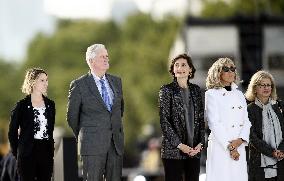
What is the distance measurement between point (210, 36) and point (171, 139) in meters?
17.8

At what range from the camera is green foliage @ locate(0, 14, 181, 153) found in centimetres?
5306

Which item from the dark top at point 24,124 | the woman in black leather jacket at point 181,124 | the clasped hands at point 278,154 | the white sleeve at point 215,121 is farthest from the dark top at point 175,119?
the dark top at point 24,124

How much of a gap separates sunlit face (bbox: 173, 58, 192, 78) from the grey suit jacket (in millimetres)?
670

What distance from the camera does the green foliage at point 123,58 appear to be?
53.1 metres

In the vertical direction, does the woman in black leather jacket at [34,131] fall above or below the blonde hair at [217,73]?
below

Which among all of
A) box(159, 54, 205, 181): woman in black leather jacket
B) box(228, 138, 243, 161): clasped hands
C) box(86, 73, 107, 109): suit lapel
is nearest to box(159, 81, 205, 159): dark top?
box(159, 54, 205, 181): woman in black leather jacket

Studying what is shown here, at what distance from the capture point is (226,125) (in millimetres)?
9648

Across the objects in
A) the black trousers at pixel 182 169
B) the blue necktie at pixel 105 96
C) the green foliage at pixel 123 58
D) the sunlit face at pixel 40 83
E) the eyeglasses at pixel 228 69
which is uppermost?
the green foliage at pixel 123 58

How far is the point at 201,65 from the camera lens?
2623cm

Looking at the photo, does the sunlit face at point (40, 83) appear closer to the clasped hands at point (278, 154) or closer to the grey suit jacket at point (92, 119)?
the grey suit jacket at point (92, 119)

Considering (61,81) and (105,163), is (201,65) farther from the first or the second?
(61,81)

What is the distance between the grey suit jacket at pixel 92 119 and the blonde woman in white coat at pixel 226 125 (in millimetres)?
951

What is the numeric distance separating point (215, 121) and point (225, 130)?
0.14 metres

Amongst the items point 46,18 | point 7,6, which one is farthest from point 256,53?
point 7,6
